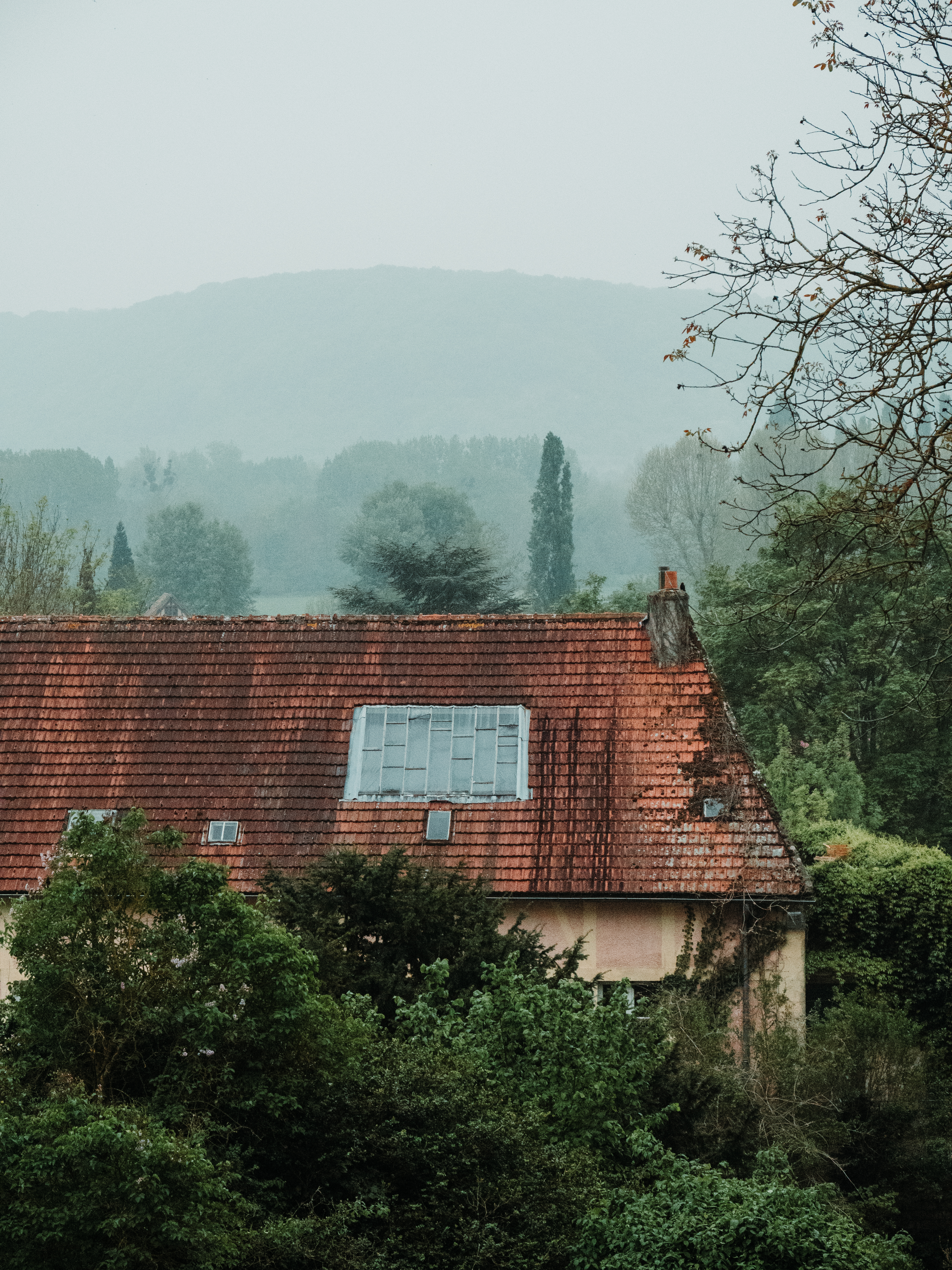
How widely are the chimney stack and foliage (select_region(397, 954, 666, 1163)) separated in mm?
8295

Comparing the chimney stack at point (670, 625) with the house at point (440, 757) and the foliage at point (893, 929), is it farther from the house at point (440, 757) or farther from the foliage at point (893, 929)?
the foliage at point (893, 929)

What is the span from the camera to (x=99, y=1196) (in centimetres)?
754

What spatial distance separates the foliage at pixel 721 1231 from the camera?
28.6ft

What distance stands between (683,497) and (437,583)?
1476 inches

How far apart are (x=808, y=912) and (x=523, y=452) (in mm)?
144631

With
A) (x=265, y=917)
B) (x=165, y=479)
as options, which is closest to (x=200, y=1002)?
(x=265, y=917)

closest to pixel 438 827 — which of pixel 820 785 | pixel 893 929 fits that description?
pixel 893 929

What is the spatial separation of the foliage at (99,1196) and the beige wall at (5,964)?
31.4 feet

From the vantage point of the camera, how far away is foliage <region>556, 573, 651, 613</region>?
41625 millimetres

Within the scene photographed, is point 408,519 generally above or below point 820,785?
above

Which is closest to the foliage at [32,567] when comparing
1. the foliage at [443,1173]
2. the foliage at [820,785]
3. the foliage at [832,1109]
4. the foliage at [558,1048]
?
the foliage at [820,785]

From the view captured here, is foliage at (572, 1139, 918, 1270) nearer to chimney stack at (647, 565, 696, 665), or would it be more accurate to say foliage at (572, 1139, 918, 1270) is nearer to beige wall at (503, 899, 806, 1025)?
Result: beige wall at (503, 899, 806, 1025)

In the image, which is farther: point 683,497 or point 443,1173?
point 683,497

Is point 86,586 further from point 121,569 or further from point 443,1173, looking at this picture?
point 443,1173
